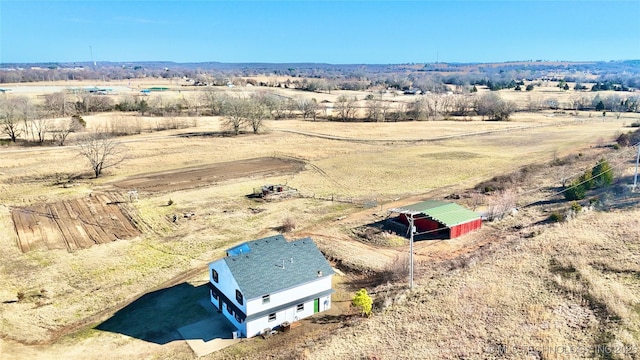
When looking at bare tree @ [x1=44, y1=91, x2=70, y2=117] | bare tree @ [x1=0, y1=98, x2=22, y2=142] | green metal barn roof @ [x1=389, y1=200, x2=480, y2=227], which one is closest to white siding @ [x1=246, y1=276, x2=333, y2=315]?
green metal barn roof @ [x1=389, y1=200, x2=480, y2=227]

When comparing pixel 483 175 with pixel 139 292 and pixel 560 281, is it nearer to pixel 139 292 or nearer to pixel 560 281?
pixel 560 281

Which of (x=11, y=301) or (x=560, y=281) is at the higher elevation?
(x=560, y=281)

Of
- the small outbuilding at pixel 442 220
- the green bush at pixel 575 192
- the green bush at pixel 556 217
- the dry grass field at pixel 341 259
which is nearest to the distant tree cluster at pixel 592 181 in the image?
the green bush at pixel 575 192

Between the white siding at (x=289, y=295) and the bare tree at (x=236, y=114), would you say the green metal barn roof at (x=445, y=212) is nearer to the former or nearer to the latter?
the white siding at (x=289, y=295)

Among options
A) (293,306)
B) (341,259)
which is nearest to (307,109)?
(341,259)

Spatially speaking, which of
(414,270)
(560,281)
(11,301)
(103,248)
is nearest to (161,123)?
(103,248)

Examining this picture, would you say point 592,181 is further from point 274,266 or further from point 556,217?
point 274,266

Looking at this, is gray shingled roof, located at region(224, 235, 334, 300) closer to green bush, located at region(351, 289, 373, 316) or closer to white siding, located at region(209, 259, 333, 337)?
white siding, located at region(209, 259, 333, 337)

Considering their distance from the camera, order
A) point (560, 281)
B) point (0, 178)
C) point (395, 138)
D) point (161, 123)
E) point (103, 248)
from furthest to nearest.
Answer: point (161, 123)
point (395, 138)
point (0, 178)
point (103, 248)
point (560, 281)
